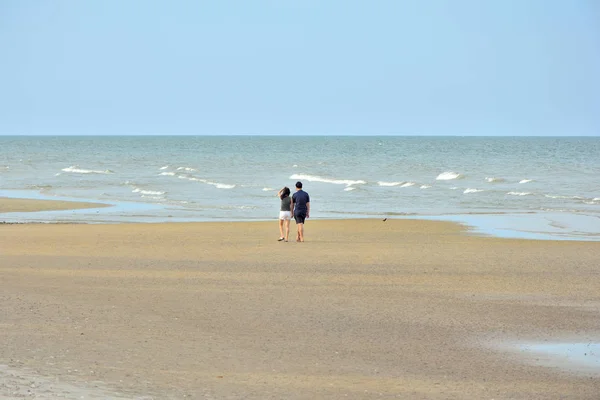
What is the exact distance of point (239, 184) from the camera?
2034 inches

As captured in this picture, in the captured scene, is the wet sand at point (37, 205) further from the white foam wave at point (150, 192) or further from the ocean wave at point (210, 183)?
the ocean wave at point (210, 183)

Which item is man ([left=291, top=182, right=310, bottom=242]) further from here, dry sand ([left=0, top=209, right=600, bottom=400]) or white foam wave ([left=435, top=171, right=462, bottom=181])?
white foam wave ([left=435, top=171, right=462, bottom=181])

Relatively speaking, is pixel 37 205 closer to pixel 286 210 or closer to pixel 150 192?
pixel 150 192

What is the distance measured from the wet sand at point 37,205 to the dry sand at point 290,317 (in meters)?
13.1

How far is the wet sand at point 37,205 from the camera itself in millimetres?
32562

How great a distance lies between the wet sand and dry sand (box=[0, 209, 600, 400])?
13.1m

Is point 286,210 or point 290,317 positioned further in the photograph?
point 286,210

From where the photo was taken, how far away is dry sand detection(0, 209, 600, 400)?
25.5 feet

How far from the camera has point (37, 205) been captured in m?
34.3

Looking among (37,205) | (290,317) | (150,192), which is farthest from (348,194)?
(290,317)

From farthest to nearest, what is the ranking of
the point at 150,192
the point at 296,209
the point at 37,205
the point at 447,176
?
the point at 447,176, the point at 150,192, the point at 37,205, the point at 296,209

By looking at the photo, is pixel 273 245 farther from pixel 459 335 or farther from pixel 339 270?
pixel 459 335

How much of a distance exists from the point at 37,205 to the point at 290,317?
2529 cm

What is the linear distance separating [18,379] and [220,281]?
6711 millimetres
